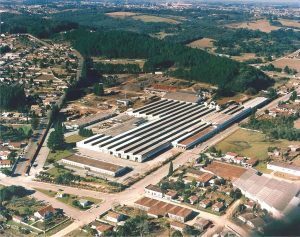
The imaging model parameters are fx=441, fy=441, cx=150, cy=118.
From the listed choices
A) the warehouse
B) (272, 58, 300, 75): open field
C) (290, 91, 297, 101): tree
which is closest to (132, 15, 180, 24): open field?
(272, 58, 300, 75): open field

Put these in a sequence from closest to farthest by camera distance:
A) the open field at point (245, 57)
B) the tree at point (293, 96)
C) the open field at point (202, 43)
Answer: the tree at point (293, 96) < the open field at point (245, 57) < the open field at point (202, 43)

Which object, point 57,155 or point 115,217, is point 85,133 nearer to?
point 57,155

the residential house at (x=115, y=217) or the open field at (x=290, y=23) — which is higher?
the open field at (x=290, y=23)

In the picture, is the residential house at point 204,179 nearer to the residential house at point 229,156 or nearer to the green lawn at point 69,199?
the residential house at point 229,156

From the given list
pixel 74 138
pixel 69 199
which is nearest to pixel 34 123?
pixel 74 138

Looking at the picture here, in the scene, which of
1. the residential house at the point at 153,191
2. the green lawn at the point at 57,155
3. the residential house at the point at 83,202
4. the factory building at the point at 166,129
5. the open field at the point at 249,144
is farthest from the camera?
the open field at the point at 249,144

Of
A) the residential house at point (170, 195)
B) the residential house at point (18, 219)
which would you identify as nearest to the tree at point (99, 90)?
the residential house at point (170, 195)

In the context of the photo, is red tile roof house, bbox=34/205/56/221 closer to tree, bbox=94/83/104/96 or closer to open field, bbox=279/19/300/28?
tree, bbox=94/83/104/96
